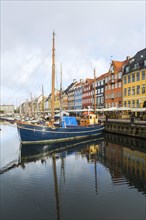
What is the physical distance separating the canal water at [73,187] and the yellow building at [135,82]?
3297 centimetres

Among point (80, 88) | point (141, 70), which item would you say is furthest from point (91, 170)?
point (80, 88)

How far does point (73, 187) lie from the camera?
1291cm

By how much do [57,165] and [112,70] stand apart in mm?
53376

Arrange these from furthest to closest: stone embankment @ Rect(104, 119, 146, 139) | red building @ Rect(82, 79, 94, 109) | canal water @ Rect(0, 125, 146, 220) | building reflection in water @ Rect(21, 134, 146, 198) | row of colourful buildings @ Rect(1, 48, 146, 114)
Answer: red building @ Rect(82, 79, 94, 109)
row of colourful buildings @ Rect(1, 48, 146, 114)
stone embankment @ Rect(104, 119, 146, 139)
building reflection in water @ Rect(21, 134, 146, 198)
canal water @ Rect(0, 125, 146, 220)

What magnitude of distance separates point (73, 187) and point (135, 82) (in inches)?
1785

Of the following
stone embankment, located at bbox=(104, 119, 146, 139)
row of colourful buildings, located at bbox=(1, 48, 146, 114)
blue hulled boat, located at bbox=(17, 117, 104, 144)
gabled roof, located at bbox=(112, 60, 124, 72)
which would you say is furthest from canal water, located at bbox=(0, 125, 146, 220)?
gabled roof, located at bbox=(112, 60, 124, 72)

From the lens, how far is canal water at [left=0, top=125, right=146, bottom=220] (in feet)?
32.1

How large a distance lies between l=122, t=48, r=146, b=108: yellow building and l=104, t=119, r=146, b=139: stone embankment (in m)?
12.9

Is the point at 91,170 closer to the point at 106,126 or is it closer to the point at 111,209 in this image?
the point at 111,209

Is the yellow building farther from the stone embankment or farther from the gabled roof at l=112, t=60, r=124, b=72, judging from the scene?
the stone embankment

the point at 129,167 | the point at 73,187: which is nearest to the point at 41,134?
the point at 129,167

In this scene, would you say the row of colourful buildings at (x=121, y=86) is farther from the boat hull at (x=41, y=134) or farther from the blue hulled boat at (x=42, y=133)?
the boat hull at (x=41, y=134)

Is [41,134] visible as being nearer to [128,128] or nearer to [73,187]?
[128,128]

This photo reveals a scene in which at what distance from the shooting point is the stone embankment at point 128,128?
32.4 meters
